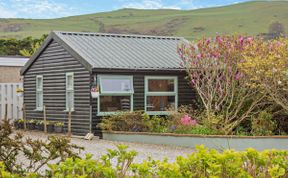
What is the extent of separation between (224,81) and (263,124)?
240 cm

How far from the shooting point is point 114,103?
22.3 m

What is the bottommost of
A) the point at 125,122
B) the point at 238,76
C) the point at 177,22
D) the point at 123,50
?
the point at 125,122

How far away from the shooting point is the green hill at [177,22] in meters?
128

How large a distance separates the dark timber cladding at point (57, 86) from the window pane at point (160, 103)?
2448 millimetres

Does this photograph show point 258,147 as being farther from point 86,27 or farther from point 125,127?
point 86,27

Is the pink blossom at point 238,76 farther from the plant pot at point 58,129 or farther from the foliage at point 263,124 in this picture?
the plant pot at point 58,129

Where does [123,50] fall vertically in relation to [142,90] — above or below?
above

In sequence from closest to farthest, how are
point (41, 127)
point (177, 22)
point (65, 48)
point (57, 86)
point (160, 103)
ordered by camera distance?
point (160, 103) → point (65, 48) → point (57, 86) → point (41, 127) → point (177, 22)

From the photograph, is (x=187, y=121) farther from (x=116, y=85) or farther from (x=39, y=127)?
(x=39, y=127)

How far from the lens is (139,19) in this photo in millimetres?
160250

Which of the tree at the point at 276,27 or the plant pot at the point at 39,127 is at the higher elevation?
the tree at the point at 276,27

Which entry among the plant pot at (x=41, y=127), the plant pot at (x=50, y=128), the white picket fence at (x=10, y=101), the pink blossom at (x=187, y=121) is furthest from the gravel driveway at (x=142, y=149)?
the white picket fence at (x=10, y=101)

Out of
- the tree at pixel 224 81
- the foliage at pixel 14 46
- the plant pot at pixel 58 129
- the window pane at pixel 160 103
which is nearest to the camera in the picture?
the tree at pixel 224 81

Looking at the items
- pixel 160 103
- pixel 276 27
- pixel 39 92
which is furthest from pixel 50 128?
pixel 276 27
